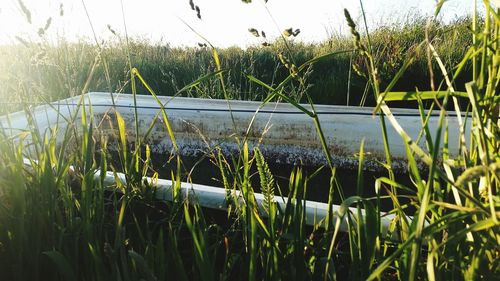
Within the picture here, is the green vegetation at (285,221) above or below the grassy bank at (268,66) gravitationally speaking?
below

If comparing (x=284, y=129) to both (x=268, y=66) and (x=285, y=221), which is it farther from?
(x=268, y=66)

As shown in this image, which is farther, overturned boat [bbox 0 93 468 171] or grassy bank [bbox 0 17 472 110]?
grassy bank [bbox 0 17 472 110]

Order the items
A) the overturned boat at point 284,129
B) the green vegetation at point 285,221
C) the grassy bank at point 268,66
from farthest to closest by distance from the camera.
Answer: the grassy bank at point 268,66 → the overturned boat at point 284,129 → the green vegetation at point 285,221

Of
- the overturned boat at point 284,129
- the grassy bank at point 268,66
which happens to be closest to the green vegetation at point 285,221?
the overturned boat at point 284,129

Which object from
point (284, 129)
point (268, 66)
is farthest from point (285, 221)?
point (268, 66)

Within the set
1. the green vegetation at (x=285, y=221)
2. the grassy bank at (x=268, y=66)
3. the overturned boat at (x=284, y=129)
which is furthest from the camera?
the grassy bank at (x=268, y=66)

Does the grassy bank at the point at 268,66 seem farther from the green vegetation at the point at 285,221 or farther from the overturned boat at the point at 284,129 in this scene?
the green vegetation at the point at 285,221

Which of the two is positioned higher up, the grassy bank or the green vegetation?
the grassy bank

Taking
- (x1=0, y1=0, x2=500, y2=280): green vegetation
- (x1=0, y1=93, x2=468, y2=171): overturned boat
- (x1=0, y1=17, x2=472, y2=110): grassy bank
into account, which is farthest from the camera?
(x1=0, y1=17, x2=472, y2=110): grassy bank

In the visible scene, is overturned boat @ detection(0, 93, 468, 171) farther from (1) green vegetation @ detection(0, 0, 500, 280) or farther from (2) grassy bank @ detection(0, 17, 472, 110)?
(2) grassy bank @ detection(0, 17, 472, 110)

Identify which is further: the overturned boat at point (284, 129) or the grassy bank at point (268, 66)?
the grassy bank at point (268, 66)

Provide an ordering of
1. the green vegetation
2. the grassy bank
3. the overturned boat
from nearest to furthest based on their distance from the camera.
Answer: the green vegetation < the overturned boat < the grassy bank

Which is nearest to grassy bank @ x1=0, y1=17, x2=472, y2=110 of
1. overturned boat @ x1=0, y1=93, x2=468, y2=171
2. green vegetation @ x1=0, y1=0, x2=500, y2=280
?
overturned boat @ x1=0, y1=93, x2=468, y2=171

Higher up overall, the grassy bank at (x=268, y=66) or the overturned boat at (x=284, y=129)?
the grassy bank at (x=268, y=66)
